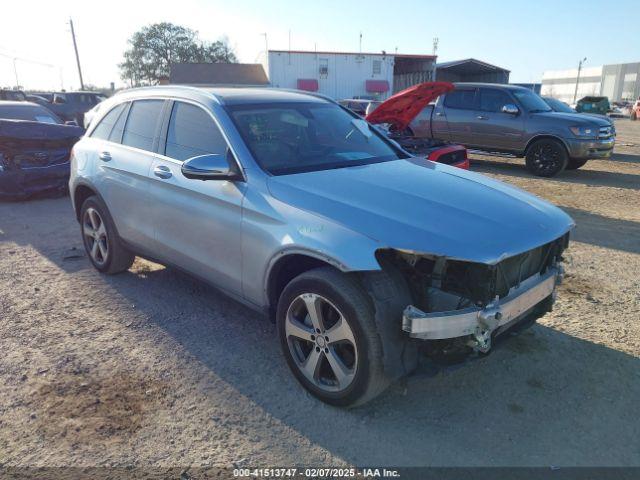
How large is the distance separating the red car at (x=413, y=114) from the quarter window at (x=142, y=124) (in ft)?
10.8

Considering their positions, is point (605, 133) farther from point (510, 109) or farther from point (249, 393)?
point (249, 393)

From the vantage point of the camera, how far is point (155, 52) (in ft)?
222

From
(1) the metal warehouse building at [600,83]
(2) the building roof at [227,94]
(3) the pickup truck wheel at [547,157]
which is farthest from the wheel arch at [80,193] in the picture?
(1) the metal warehouse building at [600,83]

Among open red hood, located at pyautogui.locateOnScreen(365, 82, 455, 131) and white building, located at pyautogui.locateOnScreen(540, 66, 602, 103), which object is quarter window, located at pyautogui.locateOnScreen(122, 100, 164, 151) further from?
white building, located at pyautogui.locateOnScreen(540, 66, 602, 103)

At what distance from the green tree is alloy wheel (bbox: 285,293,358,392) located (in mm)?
70607

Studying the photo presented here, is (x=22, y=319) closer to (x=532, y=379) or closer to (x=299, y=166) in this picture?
(x=299, y=166)

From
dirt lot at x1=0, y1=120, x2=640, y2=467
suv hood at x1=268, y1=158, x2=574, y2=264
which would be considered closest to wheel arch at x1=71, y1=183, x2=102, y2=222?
dirt lot at x1=0, y1=120, x2=640, y2=467

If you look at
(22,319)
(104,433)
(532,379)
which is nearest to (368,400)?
(532,379)

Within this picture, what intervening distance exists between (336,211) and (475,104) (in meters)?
10.1

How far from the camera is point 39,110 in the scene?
34.0 ft

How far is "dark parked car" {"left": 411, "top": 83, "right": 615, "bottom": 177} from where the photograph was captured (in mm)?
10508

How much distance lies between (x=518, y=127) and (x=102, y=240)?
9214mm

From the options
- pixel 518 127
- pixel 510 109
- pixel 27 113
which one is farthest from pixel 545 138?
pixel 27 113

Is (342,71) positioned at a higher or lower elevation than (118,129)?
higher
